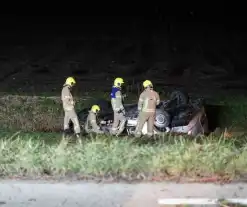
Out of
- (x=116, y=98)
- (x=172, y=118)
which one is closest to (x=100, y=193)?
(x=116, y=98)

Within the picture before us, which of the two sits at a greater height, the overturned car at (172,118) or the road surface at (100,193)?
the overturned car at (172,118)

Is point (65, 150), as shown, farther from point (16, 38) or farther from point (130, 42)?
point (16, 38)

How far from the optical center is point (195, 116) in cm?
1116

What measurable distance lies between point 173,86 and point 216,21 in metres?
12.9

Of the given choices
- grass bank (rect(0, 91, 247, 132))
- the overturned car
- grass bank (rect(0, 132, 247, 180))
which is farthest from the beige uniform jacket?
grass bank (rect(0, 91, 247, 132))

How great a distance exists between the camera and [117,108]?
10.1m

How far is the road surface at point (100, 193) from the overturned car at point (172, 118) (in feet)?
10.8

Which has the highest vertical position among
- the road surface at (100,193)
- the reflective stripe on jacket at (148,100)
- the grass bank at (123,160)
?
the reflective stripe on jacket at (148,100)

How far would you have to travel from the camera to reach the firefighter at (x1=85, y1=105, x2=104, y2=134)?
10.5 m

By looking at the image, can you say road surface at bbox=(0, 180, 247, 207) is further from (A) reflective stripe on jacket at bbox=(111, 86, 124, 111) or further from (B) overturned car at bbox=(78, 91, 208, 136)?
(B) overturned car at bbox=(78, 91, 208, 136)

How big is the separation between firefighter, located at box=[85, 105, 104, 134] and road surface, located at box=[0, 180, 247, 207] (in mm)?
3329

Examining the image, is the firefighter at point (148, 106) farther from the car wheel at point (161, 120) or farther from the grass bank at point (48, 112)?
the grass bank at point (48, 112)

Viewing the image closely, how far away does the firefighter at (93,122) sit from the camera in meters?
10.5

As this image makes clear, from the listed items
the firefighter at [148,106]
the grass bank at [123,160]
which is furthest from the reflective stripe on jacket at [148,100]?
the grass bank at [123,160]
